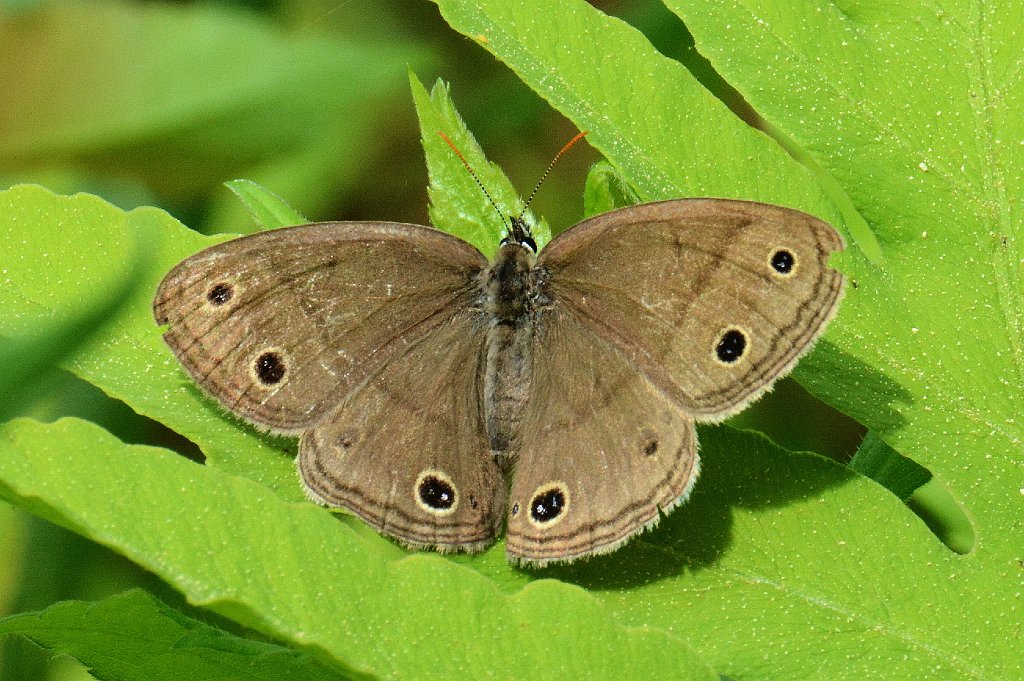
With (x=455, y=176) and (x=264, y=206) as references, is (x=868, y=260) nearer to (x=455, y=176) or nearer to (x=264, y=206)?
(x=455, y=176)

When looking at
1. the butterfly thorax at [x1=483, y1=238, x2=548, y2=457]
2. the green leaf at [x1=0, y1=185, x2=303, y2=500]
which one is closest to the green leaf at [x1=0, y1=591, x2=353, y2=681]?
the green leaf at [x1=0, y1=185, x2=303, y2=500]

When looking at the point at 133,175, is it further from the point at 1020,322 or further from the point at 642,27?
the point at 1020,322

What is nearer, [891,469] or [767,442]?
[767,442]

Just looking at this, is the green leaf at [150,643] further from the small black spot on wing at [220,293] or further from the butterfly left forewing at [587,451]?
the small black spot on wing at [220,293]

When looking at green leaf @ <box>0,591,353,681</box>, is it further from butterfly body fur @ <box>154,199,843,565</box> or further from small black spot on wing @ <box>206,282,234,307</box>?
small black spot on wing @ <box>206,282,234,307</box>

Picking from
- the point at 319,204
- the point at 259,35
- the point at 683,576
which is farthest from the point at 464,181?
the point at 319,204
